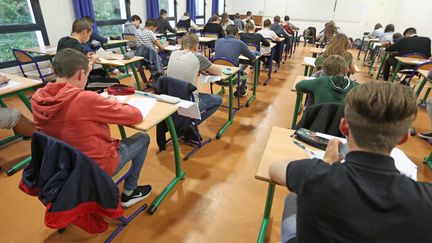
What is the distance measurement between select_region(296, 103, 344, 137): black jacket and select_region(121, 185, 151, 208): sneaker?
139 cm

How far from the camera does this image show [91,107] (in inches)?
53.0

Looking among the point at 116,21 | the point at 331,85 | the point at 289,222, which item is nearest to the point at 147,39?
the point at 116,21

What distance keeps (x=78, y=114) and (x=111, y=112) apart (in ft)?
0.56

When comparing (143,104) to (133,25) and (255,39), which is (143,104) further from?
(133,25)

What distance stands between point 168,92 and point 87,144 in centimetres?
104

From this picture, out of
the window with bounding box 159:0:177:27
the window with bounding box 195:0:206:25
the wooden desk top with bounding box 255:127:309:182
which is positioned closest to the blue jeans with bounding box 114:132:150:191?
the wooden desk top with bounding box 255:127:309:182

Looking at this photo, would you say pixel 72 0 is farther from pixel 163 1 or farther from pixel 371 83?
pixel 371 83

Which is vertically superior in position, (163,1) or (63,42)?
(163,1)

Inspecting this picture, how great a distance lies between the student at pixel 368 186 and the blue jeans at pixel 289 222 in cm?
38

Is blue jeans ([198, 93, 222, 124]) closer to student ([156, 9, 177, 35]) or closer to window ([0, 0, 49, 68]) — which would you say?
window ([0, 0, 49, 68])

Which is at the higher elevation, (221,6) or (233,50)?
(221,6)

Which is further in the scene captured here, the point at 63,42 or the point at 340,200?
the point at 63,42

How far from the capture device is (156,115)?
69.7 inches

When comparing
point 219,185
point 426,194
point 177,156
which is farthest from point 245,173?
point 426,194
